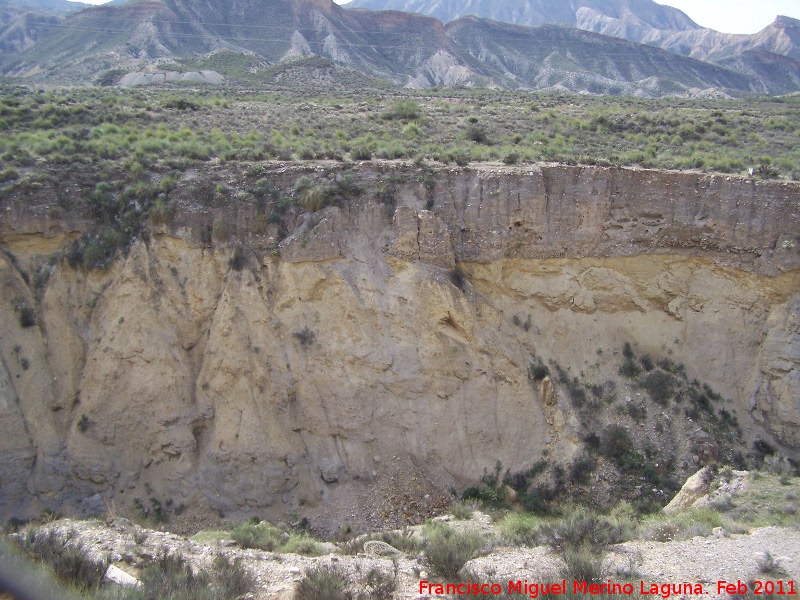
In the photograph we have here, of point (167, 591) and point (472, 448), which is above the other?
point (167, 591)

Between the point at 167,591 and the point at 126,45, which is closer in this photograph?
the point at 167,591

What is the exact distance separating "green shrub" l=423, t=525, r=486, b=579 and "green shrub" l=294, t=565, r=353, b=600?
1405mm

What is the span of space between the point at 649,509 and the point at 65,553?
1127cm

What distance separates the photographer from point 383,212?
611 inches

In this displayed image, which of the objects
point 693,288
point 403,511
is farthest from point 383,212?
point 693,288

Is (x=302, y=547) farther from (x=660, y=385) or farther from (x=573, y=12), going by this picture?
(x=573, y=12)

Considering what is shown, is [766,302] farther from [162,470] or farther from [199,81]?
[199,81]

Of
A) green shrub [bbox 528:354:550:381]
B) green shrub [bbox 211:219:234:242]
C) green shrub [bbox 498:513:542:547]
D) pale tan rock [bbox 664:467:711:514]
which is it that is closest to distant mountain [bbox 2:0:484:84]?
green shrub [bbox 211:219:234:242]

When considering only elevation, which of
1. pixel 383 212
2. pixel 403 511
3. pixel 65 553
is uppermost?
pixel 383 212

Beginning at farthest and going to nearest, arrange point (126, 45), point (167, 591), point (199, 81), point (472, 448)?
point (126, 45) < point (199, 81) < point (472, 448) < point (167, 591)

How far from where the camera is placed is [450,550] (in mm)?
9203

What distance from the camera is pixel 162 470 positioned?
46.1 feet

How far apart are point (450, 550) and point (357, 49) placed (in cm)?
6607

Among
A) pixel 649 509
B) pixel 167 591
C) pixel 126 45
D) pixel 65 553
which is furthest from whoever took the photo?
pixel 126 45
